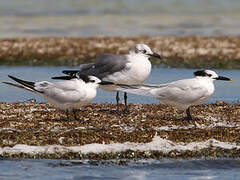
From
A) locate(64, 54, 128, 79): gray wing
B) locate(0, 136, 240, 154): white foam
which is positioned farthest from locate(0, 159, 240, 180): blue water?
locate(64, 54, 128, 79): gray wing

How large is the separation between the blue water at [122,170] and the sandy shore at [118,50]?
2009cm

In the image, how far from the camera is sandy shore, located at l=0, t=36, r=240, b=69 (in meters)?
33.7

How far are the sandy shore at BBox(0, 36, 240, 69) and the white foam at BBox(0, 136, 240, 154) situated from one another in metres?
18.9

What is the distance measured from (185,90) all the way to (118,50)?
21.1m

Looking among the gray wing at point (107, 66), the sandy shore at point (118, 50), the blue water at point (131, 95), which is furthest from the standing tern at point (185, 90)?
the sandy shore at point (118, 50)

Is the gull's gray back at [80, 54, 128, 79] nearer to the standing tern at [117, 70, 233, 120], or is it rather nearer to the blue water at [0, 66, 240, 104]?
the standing tern at [117, 70, 233, 120]

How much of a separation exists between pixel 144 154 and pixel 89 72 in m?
4.86

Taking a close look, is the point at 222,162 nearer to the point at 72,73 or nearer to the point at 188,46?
the point at 72,73

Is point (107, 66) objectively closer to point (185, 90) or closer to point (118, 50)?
point (185, 90)

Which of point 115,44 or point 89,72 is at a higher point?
point 115,44

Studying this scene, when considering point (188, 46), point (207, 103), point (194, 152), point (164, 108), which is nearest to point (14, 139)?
point (194, 152)

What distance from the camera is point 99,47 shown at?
3744 cm

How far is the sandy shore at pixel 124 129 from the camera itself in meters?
12.9

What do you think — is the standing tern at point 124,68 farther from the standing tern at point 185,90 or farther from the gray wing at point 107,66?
the standing tern at point 185,90
